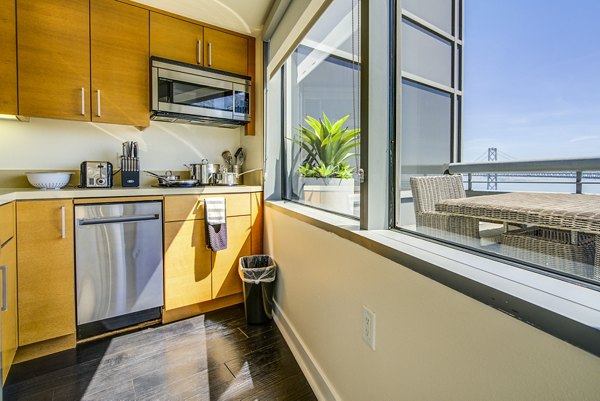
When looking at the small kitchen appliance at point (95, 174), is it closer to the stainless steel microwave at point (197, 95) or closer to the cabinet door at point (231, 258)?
the stainless steel microwave at point (197, 95)

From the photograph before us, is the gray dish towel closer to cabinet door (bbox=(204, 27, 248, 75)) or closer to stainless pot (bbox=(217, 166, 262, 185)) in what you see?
stainless pot (bbox=(217, 166, 262, 185))

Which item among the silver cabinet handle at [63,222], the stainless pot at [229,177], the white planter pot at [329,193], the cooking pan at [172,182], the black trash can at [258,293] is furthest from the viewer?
the stainless pot at [229,177]

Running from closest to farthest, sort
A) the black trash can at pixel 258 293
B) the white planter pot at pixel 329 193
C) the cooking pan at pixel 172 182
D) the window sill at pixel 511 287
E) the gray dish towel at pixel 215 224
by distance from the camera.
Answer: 1. the window sill at pixel 511 287
2. the white planter pot at pixel 329 193
3. the black trash can at pixel 258 293
4. the gray dish towel at pixel 215 224
5. the cooking pan at pixel 172 182

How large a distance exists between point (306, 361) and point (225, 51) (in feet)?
7.80

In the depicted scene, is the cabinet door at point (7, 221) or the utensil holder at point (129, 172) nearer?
the cabinet door at point (7, 221)

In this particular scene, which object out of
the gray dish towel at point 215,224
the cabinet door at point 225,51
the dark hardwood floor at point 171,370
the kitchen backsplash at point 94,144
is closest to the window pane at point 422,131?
the dark hardwood floor at point 171,370

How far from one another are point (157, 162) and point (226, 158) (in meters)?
0.60

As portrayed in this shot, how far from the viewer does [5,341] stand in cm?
142

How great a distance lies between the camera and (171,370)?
1.57 m

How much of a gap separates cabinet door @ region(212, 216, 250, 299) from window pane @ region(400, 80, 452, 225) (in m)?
1.50

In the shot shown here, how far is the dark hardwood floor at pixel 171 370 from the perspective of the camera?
1.42m

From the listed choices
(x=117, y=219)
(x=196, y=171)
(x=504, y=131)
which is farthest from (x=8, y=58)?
(x=504, y=131)

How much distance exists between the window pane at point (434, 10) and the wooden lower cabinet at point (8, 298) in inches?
80.9

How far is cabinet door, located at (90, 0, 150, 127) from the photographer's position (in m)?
2.03
